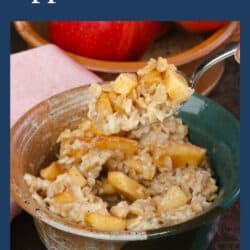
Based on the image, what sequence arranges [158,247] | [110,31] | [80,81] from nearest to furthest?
[158,247] < [80,81] < [110,31]

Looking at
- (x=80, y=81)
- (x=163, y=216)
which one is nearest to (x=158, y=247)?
(x=163, y=216)

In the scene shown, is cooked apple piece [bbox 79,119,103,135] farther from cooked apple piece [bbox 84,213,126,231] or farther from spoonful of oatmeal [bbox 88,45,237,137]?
cooked apple piece [bbox 84,213,126,231]

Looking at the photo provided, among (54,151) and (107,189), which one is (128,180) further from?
(54,151)

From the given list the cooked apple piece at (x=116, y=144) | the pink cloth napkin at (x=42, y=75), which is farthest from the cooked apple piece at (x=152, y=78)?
the pink cloth napkin at (x=42, y=75)

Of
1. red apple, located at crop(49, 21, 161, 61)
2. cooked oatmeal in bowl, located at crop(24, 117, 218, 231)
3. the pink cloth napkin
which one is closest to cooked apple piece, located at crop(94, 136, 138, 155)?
cooked oatmeal in bowl, located at crop(24, 117, 218, 231)

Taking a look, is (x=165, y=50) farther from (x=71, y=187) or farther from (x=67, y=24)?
(x=71, y=187)

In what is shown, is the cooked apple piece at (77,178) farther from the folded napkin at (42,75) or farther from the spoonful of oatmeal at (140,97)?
the folded napkin at (42,75)

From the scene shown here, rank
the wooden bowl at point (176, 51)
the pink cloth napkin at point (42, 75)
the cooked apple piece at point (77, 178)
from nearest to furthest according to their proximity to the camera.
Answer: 1. the cooked apple piece at point (77, 178)
2. the pink cloth napkin at point (42, 75)
3. the wooden bowl at point (176, 51)

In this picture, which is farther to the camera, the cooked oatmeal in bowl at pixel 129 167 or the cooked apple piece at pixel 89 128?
the cooked apple piece at pixel 89 128
